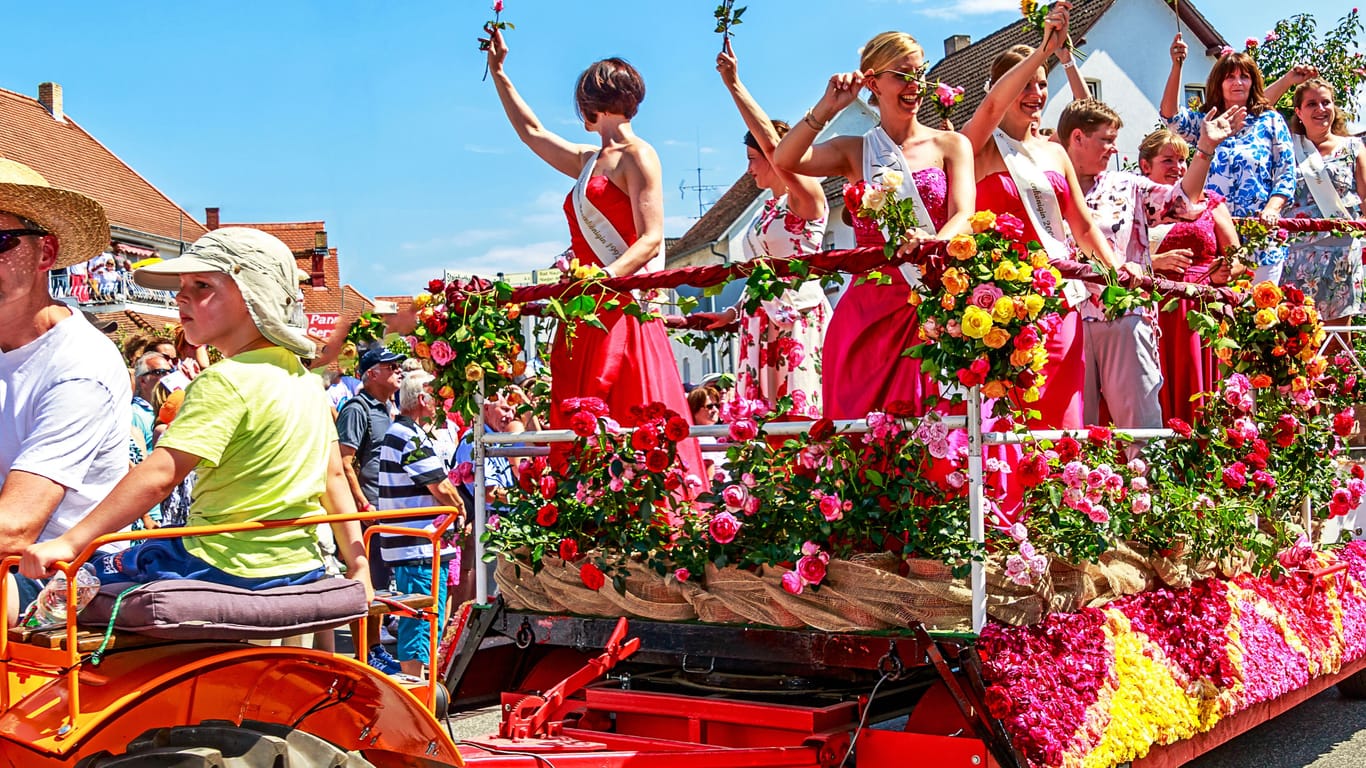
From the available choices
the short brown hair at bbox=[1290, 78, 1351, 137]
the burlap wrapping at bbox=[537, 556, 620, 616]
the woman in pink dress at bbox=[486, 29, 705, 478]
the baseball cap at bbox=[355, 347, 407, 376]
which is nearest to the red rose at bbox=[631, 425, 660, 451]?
the burlap wrapping at bbox=[537, 556, 620, 616]

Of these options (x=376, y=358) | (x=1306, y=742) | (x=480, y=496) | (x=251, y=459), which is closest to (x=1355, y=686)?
(x=1306, y=742)

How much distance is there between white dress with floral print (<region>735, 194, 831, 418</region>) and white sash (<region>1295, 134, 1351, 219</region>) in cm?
353

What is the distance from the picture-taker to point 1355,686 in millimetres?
6836

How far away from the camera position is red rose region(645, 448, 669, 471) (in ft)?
14.9

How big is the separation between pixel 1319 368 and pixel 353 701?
438 centimetres

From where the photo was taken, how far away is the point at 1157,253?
7023mm

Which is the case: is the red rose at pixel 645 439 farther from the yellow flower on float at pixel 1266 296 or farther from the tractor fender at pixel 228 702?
the yellow flower on float at pixel 1266 296

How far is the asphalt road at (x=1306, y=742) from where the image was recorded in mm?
5711

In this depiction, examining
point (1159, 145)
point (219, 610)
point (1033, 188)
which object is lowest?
point (219, 610)

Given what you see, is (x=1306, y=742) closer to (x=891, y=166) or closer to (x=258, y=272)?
(x=891, y=166)

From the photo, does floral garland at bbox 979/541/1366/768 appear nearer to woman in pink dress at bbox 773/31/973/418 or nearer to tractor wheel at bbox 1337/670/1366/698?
tractor wheel at bbox 1337/670/1366/698

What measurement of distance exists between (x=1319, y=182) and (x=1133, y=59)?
2464 cm

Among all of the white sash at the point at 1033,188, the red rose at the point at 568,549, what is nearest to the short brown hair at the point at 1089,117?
the white sash at the point at 1033,188

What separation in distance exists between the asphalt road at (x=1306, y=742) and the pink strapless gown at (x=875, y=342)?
87.7 inches
